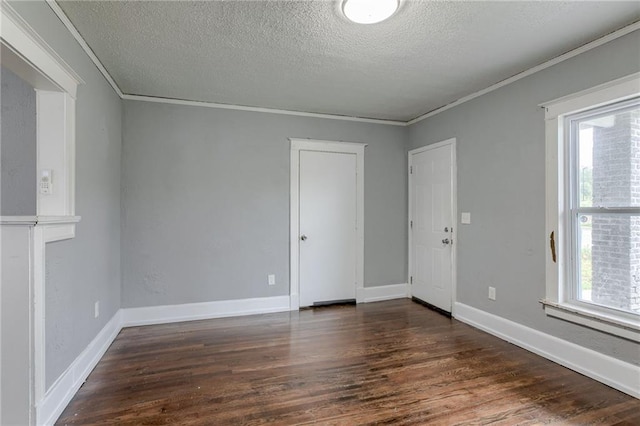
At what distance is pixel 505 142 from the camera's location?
3.03m

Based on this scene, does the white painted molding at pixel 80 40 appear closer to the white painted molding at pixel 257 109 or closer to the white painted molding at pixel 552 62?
the white painted molding at pixel 257 109

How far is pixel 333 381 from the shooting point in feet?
7.47

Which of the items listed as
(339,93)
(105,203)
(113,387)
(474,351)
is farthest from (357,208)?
(113,387)

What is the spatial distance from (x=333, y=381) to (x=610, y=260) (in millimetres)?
2202

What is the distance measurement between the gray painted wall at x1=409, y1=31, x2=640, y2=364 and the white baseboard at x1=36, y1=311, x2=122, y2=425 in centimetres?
347

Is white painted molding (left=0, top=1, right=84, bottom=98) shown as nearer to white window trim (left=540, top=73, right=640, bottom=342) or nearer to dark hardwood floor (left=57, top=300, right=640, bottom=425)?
dark hardwood floor (left=57, top=300, right=640, bottom=425)

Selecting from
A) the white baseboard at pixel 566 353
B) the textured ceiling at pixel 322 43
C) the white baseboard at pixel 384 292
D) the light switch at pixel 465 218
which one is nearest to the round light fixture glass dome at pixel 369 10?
the textured ceiling at pixel 322 43

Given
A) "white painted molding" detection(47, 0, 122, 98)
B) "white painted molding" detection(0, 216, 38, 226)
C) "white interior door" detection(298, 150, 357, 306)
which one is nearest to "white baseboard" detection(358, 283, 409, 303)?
"white interior door" detection(298, 150, 357, 306)

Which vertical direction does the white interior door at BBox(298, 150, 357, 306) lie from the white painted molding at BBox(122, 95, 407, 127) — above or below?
below

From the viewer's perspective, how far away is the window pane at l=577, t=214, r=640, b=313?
7.34 feet

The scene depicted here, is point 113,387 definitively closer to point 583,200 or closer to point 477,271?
point 477,271

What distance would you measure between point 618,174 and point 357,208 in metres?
2.56

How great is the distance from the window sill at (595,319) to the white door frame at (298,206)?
2087mm

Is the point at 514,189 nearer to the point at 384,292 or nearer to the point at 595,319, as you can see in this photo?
the point at 595,319
